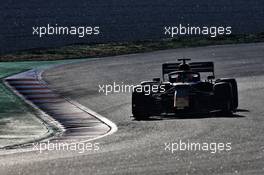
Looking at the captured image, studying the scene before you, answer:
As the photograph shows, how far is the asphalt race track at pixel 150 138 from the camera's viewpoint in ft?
37.8

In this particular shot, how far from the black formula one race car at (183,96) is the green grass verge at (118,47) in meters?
14.3

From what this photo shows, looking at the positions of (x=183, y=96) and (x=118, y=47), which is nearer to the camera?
(x=183, y=96)

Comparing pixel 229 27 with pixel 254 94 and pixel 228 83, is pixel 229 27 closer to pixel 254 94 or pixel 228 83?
pixel 254 94

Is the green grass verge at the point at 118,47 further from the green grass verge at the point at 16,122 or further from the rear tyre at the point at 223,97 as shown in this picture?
the rear tyre at the point at 223,97

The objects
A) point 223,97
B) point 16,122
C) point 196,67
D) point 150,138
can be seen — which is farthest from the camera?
point 196,67

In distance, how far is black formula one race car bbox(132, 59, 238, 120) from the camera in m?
18.3

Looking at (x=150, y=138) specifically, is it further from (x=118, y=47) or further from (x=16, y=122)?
(x=118, y=47)

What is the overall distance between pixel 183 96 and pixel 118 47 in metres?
17.8

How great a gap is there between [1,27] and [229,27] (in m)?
9.76

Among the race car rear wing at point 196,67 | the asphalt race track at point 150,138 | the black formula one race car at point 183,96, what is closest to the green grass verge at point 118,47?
the asphalt race track at point 150,138

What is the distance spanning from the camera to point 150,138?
589 inches

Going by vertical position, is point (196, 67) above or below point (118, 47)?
above

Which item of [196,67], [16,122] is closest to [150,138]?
[16,122]

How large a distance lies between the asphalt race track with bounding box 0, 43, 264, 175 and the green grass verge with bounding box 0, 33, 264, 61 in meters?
4.33
